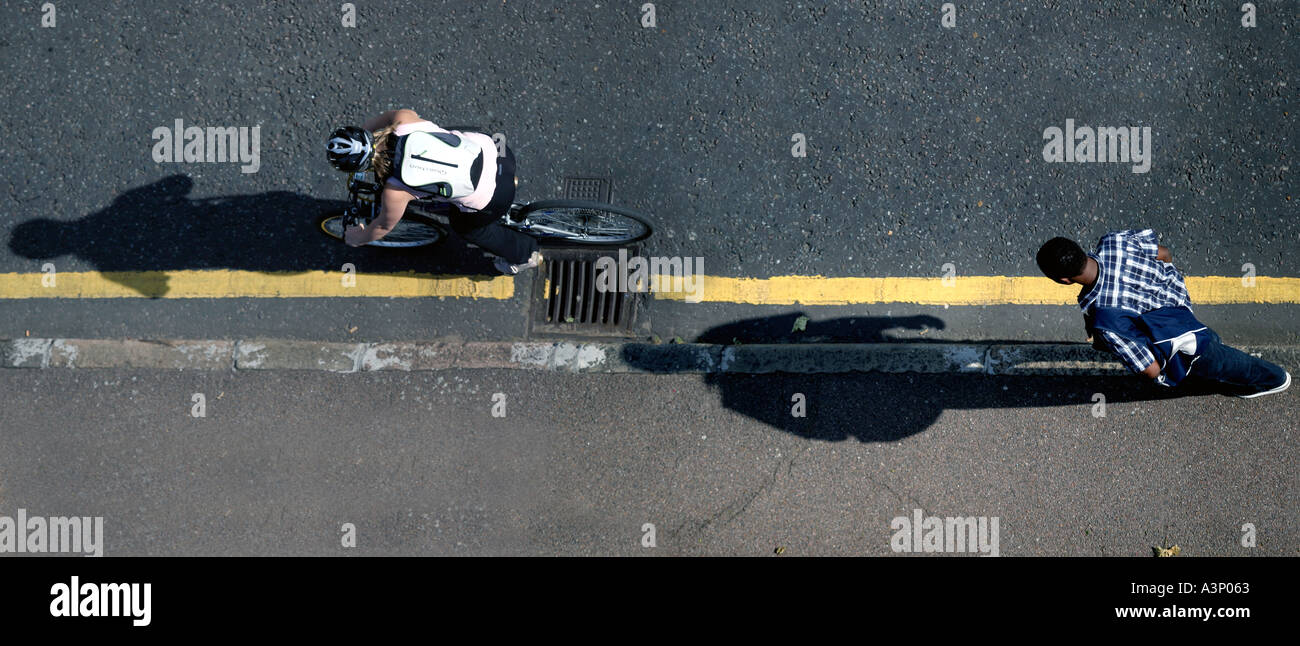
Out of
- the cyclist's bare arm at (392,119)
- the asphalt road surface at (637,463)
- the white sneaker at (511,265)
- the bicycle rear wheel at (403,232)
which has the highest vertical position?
the cyclist's bare arm at (392,119)

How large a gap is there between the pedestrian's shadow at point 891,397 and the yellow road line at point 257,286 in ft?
6.04

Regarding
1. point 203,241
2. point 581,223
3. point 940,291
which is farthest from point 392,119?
point 940,291

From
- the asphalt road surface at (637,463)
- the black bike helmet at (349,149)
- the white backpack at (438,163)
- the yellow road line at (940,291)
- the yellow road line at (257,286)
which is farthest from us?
the yellow road line at (257,286)

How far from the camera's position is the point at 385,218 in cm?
399

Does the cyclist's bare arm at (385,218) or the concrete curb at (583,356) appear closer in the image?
the cyclist's bare arm at (385,218)

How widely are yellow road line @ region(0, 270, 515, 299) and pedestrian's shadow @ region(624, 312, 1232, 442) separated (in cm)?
184

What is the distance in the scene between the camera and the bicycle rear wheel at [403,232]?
491 cm

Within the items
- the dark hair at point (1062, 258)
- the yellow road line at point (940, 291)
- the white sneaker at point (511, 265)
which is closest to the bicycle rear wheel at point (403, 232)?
the white sneaker at point (511, 265)

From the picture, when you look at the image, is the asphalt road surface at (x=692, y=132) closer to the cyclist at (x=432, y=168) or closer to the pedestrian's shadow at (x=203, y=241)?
the pedestrian's shadow at (x=203, y=241)

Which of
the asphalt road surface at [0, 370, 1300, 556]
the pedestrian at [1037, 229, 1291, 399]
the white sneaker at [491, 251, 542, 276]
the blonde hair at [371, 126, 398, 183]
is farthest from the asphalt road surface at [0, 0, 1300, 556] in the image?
the blonde hair at [371, 126, 398, 183]

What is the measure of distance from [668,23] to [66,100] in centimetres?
443

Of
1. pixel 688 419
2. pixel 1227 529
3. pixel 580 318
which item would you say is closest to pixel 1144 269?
pixel 1227 529

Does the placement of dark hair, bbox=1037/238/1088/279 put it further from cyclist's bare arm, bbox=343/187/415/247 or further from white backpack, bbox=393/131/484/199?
cyclist's bare arm, bbox=343/187/415/247

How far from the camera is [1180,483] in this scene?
4887 mm
